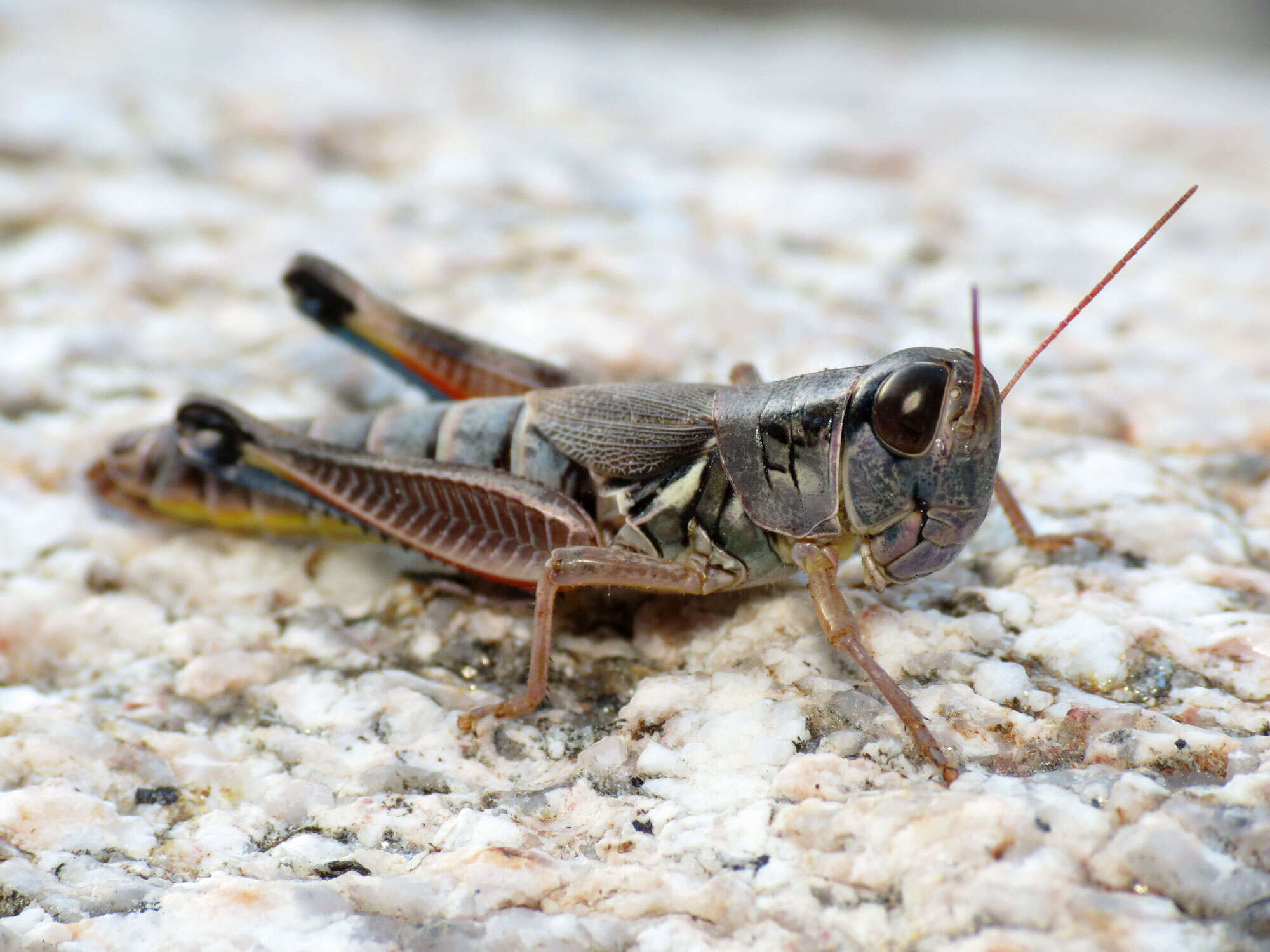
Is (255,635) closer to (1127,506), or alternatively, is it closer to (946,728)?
(946,728)

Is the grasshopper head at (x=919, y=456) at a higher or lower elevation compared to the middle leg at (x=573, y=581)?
higher

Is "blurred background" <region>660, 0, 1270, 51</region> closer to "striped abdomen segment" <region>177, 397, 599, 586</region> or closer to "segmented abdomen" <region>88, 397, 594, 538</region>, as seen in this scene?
"segmented abdomen" <region>88, 397, 594, 538</region>

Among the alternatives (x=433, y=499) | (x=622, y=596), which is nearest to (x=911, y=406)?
(x=622, y=596)

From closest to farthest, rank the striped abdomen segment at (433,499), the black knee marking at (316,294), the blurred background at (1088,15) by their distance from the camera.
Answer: the striped abdomen segment at (433,499) < the black knee marking at (316,294) < the blurred background at (1088,15)

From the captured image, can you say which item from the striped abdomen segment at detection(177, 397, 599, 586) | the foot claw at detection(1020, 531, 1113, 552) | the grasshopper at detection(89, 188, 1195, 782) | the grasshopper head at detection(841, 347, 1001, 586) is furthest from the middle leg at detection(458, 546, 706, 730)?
the foot claw at detection(1020, 531, 1113, 552)

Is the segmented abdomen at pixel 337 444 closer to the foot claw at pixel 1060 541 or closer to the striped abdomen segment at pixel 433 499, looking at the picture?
the striped abdomen segment at pixel 433 499

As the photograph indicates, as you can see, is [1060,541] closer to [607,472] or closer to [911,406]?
[911,406]

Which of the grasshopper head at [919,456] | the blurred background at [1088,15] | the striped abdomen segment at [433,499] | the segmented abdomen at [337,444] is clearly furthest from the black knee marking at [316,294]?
the blurred background at [1088,15]
